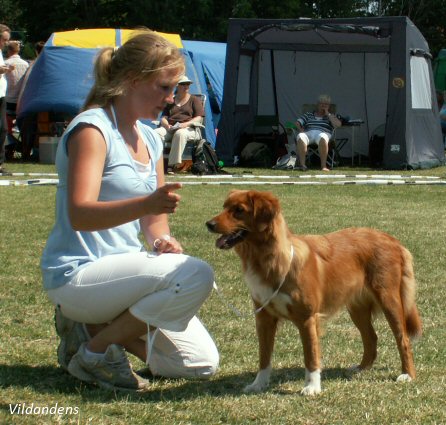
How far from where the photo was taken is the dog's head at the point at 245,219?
342 centimetres

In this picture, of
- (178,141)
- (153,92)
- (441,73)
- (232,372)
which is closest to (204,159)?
(178,141)

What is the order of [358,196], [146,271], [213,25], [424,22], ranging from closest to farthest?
Result: 1. [146,271]
2. [358,196]
3. [213,25]
4. [424,22]

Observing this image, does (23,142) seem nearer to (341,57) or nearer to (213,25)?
(341,57)

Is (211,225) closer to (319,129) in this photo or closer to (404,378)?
(404,378)

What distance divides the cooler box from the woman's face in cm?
1167

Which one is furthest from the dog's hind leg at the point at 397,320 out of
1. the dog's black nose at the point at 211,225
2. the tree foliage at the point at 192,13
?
the tree foliage at the point at 192,13

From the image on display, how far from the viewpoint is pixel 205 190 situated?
1086cm

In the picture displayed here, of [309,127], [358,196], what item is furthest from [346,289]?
[309,127]

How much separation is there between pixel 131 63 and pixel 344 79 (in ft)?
46.0

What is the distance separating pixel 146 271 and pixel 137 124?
719 mm

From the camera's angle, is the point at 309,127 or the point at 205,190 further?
the point at 309,127

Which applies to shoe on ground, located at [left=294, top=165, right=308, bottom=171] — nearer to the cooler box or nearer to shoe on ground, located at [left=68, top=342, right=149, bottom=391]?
the cooler box

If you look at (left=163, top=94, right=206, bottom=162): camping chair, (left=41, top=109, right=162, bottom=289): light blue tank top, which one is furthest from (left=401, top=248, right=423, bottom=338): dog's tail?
(left=163, top=94, right=206, bottom=162): camping chair

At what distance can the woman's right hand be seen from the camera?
3070 mm
